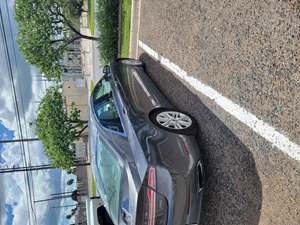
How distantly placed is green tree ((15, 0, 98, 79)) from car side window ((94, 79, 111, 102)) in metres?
8.16

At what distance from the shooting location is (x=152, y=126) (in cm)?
502

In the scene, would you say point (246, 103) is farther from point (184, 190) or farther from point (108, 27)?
point (108, 27)

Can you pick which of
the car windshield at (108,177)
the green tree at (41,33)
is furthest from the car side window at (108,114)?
the green tree at (41,33)

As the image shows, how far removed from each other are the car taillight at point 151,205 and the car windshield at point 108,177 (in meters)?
0.52

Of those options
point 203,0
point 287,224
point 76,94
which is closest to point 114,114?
point 203,0

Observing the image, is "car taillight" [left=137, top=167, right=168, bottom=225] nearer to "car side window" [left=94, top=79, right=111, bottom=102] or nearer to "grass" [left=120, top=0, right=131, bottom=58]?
"car side window" [left=94, top=79, right=111, bottom=102]

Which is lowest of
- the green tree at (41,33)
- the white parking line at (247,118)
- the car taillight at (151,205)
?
the green tree at (41,33)

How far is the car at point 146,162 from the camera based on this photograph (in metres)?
4.38

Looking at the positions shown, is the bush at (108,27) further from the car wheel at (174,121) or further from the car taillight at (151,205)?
the car taillight at (151,205)

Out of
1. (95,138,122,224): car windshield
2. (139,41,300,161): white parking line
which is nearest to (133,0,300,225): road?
(139,41,300,161): white parking line

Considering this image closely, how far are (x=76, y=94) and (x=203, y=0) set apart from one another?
2406 centimetres

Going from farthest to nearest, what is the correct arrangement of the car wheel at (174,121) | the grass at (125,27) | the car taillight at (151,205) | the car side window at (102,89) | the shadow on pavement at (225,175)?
the grass at (125,27) < the car side window at (102,89) < the car wheel at (174,121) < the car taillight at (151,205) < the shadow on pavement at (225,175)

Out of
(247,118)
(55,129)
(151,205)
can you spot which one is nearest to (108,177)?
(151,205)

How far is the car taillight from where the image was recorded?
4.33 meters
